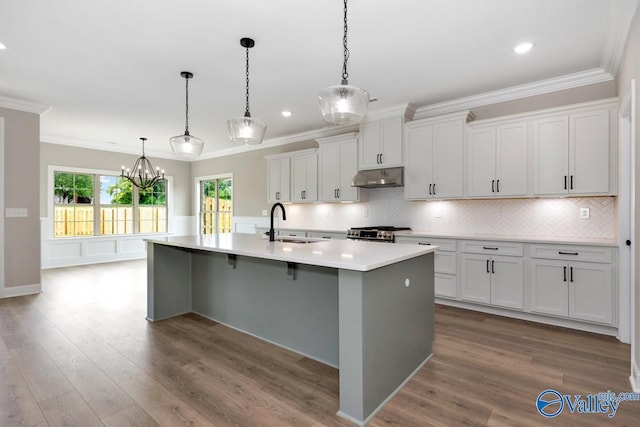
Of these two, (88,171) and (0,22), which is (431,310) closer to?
(0,22)

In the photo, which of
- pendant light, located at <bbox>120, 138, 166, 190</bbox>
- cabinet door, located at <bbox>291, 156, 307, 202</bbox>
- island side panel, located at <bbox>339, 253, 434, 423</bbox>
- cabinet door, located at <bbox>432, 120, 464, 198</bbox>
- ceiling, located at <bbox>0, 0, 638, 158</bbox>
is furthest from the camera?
pendant light, located at <bbox>120, 138, 166, 190</bbox>

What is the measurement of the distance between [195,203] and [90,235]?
8.28 ft

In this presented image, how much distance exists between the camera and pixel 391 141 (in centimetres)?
478

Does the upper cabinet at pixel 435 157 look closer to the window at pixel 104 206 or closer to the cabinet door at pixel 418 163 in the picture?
the cabinet door at pixel 418 163

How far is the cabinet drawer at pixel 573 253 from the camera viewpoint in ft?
10.2

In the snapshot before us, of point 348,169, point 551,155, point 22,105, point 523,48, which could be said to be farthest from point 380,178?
point 22,105

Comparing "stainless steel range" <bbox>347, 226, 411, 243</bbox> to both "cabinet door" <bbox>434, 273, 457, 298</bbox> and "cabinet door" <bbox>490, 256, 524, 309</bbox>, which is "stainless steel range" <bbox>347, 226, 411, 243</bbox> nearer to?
"cabinet door" <bbox>434, 273, 457, 298</bbox>

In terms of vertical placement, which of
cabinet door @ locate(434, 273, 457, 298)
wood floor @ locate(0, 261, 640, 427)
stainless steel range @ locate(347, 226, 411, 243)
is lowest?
wood floor @ locate(0, 261, 640, 427)

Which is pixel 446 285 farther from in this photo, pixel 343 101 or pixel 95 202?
pixel 95 202

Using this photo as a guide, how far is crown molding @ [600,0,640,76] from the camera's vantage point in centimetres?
238

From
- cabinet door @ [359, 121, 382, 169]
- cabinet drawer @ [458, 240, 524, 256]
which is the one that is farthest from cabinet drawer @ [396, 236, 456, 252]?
cabinet door @ [359, 121, 382, 169]

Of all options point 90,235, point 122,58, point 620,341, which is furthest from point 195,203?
point 620,341

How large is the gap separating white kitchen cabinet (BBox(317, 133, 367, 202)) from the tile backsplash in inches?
14.8

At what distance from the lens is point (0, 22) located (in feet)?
8.80
